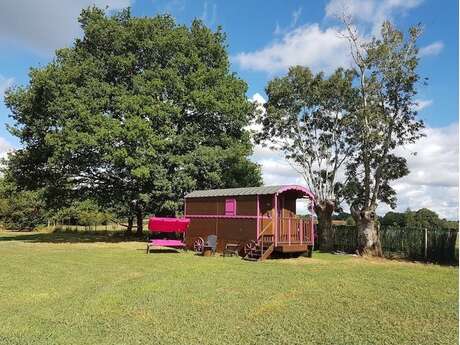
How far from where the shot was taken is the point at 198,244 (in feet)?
78.6

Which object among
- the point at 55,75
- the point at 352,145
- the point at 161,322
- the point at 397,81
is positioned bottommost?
the point at 161,322

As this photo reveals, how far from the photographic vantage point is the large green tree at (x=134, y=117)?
27.1 m

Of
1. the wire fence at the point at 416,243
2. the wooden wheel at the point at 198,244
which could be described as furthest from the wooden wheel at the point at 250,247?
the wire fence at the point at 416,243

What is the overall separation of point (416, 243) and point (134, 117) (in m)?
17.4

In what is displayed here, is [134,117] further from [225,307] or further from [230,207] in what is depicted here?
[225,307]

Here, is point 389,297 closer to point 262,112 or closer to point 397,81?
point 397,81

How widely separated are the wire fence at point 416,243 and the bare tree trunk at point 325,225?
2.68ft

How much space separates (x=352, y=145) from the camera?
2797cm

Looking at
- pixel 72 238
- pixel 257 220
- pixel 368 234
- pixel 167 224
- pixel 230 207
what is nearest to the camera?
pixel 257 220

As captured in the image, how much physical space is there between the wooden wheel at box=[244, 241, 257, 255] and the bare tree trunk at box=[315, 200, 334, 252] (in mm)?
6686

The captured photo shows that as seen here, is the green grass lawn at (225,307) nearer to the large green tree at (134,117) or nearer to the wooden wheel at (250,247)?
the wooden wheel at (250,247)

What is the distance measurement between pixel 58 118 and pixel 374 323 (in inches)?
955

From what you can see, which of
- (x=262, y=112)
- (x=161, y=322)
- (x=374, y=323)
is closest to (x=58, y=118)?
(x=262, y=112)

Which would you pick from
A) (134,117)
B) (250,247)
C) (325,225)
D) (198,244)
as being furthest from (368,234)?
(134,117)
